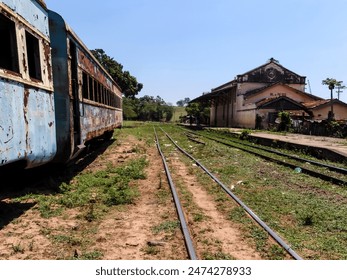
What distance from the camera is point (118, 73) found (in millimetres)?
61469

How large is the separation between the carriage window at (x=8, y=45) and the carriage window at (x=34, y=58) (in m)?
0.41

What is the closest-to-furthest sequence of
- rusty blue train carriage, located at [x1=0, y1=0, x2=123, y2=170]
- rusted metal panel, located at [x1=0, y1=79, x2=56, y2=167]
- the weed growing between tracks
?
rusted metal panel, located at [x1=0, y1=79, x2=56, y2=167] < rusty blue train carriage, located at [x1=0, y1=0, x2=123, y2=170] < the weed growing between tracks

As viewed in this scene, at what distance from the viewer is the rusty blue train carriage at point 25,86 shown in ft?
13.1

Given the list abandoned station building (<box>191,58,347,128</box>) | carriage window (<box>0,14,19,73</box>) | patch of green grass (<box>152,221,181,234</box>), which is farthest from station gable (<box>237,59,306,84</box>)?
carriage window (<box>0,14,19,73</box>)

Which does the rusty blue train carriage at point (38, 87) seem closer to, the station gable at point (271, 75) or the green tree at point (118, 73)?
the station gable at point (271, 75)

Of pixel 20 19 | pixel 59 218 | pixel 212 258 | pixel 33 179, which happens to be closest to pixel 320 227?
pixel 212 258

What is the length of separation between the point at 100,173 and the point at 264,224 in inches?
202

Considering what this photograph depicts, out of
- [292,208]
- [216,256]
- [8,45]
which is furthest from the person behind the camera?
[292,208]

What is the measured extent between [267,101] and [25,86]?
3213 centimetres

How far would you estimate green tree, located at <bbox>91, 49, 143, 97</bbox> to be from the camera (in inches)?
2339

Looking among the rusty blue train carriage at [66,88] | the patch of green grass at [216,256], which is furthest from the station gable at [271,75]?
the patch of green grass at [216,256]

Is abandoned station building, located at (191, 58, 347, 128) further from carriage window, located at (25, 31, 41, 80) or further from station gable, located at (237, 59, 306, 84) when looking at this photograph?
carriage window, located at (25, 31, 41, 80)

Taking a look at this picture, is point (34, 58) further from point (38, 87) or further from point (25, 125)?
point (25, 125)

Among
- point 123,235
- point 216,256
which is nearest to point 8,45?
point 123,235
